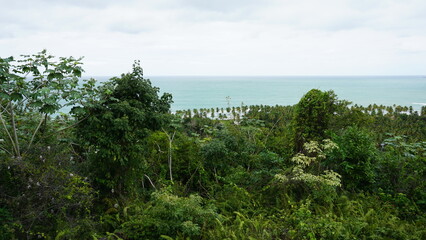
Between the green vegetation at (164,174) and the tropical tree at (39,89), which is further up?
the tropical tree at (39,89)

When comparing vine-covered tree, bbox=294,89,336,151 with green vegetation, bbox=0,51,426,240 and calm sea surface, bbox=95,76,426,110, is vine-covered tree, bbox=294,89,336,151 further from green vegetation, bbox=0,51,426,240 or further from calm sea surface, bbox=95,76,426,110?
calm sea surface, bbox=95,76,426,110

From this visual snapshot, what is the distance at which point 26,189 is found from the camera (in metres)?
4.48

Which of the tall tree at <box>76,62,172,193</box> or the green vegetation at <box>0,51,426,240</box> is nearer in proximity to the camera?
the green vegetation at <box>0,51,426,240</box>

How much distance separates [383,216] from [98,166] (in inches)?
253

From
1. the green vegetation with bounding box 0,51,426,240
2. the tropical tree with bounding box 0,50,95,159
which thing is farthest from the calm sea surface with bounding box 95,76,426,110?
the tropical tree with bounding box 0,50,95,159

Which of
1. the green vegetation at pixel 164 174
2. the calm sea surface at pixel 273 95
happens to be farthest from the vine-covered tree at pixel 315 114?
the calm sea surface at pixel 273 95

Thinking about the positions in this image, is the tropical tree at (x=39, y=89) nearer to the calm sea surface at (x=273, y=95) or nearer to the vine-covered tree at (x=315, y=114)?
the vine-covered tree at (x=315, y=114)

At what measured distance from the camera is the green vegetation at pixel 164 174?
457 cm

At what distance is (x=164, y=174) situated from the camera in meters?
7.48

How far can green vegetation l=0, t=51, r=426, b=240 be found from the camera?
457cm

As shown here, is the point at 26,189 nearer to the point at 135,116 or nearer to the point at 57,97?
the point at 57,97

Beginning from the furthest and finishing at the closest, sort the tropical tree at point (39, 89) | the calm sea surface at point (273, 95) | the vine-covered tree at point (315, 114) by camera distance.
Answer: the calm sea surface at point (273, 95), the vine-covered tree at point (315, 114), the tropical tree at point (39, 89)

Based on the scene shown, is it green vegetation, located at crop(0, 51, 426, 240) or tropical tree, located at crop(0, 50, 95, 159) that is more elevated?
tropical tree, located at crop(0, 50, 95, 159)

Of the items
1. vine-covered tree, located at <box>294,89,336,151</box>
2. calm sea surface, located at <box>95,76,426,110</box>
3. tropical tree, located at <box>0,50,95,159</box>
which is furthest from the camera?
calm sea surface, located at <box>95,76,426,110</box>
